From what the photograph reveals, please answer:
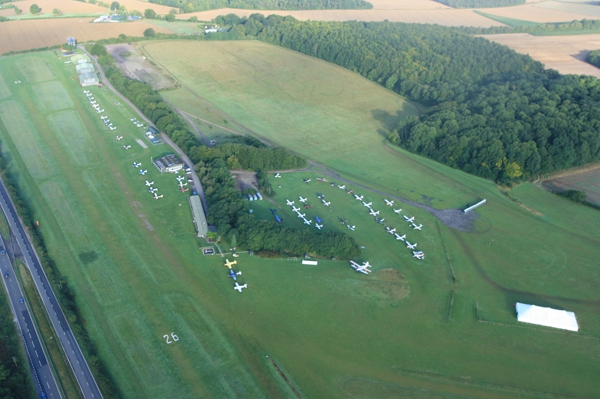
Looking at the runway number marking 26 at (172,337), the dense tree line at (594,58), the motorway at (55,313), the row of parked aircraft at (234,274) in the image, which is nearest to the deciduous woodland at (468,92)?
the dense tree line at (594,58)

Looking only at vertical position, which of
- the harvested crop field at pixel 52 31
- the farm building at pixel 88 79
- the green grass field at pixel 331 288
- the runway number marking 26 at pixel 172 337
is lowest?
the runway number marking 26 at pixel 172 337

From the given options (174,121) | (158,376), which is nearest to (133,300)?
(158,376)

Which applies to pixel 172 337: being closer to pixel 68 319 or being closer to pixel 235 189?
pixel 68 319

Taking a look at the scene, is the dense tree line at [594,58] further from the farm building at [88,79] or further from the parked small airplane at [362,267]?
the farm building at [88,79]

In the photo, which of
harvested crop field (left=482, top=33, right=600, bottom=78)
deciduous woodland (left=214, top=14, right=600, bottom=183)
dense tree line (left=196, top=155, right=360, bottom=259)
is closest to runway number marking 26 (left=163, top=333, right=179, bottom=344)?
dense tree line (left=196, top=155, right=360, bottom=259)

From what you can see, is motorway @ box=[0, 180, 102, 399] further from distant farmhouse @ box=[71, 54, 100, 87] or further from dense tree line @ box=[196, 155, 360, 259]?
distant farmhouse @ box=[71, 54, 100, 87]

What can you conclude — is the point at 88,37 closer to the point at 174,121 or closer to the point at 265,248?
the point at 174,121
